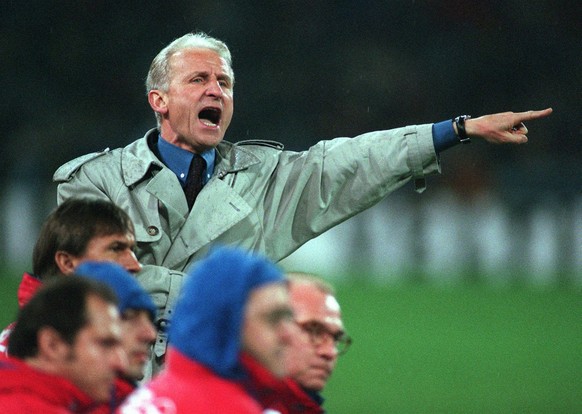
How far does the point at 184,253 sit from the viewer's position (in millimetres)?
4445

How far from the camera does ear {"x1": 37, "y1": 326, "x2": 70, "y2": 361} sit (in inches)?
103

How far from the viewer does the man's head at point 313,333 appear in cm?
338

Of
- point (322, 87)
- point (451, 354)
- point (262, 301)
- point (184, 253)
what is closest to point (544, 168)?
point (322, 87)

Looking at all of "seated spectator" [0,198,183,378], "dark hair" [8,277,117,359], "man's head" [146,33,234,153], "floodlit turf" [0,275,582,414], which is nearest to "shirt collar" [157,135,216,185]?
"man's head" [146,33,234,153]

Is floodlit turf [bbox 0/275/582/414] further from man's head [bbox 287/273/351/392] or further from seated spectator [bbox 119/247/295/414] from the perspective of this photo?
seated spectator [bbox 119/247/295/414]

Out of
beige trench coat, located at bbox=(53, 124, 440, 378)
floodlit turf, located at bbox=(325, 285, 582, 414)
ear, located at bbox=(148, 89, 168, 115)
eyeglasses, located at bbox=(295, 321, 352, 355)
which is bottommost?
floodlit turf, located at bbox=(325, 285, 582, 414)

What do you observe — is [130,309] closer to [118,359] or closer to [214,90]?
[118,359]

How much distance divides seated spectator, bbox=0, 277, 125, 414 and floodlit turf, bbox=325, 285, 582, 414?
5687 mm

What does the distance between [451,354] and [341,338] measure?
290 inches

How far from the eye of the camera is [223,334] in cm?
246

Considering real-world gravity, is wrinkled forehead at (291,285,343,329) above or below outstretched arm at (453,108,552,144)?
below

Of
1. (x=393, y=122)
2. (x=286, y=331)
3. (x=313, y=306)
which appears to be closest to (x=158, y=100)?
(x=313, y=306)

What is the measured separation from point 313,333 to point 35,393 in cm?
101

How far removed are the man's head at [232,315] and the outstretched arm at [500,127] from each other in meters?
2.00
